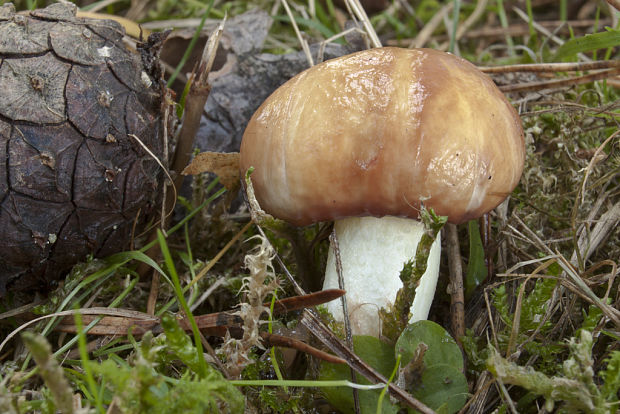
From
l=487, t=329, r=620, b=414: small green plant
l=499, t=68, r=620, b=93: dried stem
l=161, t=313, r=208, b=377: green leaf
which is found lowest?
l=487, t=329, r=620, b=414: small green plant

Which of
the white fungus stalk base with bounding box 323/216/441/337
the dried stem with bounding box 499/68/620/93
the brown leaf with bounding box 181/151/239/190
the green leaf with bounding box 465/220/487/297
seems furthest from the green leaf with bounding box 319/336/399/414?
the dried stem with bounding box 499/68/620/93

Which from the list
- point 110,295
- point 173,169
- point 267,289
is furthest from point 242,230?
point 267,289

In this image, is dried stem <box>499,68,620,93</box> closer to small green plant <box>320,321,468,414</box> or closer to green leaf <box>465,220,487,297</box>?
green leaf <box>465,220,487,297</box>

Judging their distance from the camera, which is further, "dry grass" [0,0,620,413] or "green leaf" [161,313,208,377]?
"dry grass" [0,0,620,413]

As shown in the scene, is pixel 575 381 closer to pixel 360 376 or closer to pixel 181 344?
pixel 360 376

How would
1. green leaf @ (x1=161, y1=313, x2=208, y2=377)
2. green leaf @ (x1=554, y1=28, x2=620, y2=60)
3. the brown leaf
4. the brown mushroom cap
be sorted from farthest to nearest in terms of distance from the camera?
green leaf @ (x1=554, y1=28, x2=620, y2=60) → the brown leaf → the brown mushroom cap → green leaf @ (x1=161, y1=313, x2=208, y2=377)

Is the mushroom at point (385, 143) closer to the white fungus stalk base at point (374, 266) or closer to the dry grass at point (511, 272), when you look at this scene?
the white fungus stalk base at point (374, 266)

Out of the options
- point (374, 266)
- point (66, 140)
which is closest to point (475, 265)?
point (374, 266)

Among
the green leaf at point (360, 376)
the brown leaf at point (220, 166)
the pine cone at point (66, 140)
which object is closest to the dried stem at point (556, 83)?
the brown leaf at point (220, 166)
